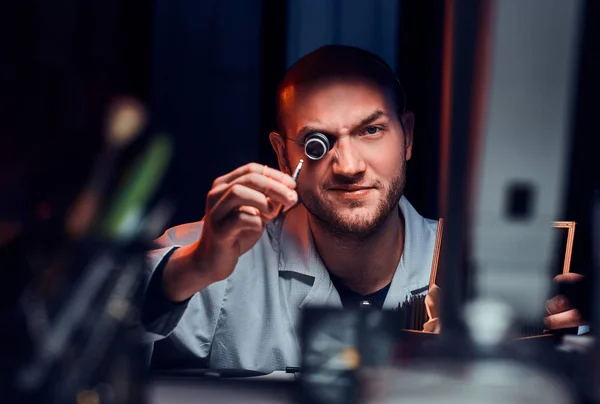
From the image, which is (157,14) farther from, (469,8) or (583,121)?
(583,121)

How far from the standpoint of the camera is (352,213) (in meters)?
1.67

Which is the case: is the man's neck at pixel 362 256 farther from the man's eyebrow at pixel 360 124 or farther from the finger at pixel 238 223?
the finger at pixel 238 223

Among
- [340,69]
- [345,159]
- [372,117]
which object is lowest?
[345,159]

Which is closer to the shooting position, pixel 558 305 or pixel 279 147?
pixel 558 305

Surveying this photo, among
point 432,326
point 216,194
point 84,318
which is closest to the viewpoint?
point 84,318

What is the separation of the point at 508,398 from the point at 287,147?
39.7 inches

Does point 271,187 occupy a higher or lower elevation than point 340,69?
lower

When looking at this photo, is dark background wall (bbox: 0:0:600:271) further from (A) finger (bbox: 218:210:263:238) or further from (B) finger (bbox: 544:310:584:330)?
(A) finger (bbox: 218:210:263:238)

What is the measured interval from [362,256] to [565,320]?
711 mm

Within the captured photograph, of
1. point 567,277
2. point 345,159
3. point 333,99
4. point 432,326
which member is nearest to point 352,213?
point 345,159

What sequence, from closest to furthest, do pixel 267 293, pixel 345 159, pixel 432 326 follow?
pixel 432 326 < pixel 345 159 < pixel 267 293

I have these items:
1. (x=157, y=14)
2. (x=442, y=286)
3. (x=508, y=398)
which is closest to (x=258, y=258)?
(x=157, y=14)

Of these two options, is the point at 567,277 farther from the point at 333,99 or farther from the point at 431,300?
the point at 333,99

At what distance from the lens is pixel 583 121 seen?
51.0 inches
